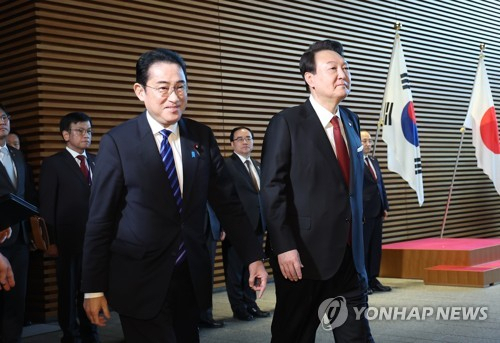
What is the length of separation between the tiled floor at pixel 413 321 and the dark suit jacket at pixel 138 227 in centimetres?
257

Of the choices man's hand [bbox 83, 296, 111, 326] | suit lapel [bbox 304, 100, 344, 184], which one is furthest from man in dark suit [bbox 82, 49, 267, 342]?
suit lapel [bbox 304, 100, 344, 184]

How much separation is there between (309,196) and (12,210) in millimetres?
1306

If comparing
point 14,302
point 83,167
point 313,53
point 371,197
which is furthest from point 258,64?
point 313,53

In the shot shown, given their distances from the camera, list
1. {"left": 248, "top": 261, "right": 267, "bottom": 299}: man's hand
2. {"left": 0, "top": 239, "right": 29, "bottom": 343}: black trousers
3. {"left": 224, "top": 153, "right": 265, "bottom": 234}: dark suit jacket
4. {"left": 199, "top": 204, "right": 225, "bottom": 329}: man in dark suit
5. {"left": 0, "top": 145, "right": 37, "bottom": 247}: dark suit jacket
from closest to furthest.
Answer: {"left": 248, "top": 261, "right": 267, "bottom": 299}: man's hand, {"left": 0, "top": 239, "right": 29, "bottom": 343}: black trousers, {"left": 0, "top": 145, "right": 37, "bottom": 247}: dark suit jacket, {"left": 199, "top": 204, "right": 225, "bottom": 329}: man in dark suit, {"left": 224, "top": 153, "right": 265, "bottom": 234}: dark suit jacket

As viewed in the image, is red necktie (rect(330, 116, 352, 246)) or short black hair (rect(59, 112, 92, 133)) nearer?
red necktie (rect(330, 116, 352, 246))

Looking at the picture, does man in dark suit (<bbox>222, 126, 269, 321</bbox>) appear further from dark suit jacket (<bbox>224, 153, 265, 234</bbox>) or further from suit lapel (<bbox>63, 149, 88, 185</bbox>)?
suit lapel (<bbox>63, 149, 88, 185</bbox>)

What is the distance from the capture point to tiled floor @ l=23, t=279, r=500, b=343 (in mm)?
4754

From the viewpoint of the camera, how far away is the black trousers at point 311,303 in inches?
115

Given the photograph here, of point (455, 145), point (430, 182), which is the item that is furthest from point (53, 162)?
point (455, 145)

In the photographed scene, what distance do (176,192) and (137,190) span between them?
5.5 inches

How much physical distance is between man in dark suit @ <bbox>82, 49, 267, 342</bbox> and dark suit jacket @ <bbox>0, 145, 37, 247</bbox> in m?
2.42

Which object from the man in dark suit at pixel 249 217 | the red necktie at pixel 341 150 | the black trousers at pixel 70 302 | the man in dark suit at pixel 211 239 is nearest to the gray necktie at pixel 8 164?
the black trousers at pixel 70 302

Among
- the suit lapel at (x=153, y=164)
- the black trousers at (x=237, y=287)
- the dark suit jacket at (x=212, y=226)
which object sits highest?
the suit lapel at (x=153, y=164)

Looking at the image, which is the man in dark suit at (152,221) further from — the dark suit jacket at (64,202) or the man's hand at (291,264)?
the dark suit jacket at (64,202)
